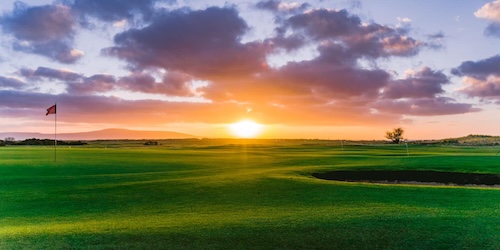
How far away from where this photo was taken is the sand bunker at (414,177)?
32219mm

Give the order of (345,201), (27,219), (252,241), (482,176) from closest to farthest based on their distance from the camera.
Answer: (252,241) → (27,219) → (345,201) → (482,176)

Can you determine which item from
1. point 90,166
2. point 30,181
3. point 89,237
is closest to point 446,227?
point 89,237

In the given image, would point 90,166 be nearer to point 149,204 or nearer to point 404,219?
point 149,204

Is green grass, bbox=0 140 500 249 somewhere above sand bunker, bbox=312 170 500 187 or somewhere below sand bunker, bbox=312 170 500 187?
above

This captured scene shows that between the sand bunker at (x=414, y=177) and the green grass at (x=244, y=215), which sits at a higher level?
the green grass at (x=244, y=215)

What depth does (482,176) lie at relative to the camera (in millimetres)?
32500

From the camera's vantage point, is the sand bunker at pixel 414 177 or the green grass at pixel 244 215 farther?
the sand bunker at pixel 414 177

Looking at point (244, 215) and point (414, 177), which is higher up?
point (244, 215)

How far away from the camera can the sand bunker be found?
1268 inches

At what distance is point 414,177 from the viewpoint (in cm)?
3484

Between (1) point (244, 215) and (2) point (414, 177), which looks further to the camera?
(2) point (414, 177)

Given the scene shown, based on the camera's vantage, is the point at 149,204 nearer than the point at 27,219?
No

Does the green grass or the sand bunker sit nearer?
the green grass

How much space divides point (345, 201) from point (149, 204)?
8.70m
